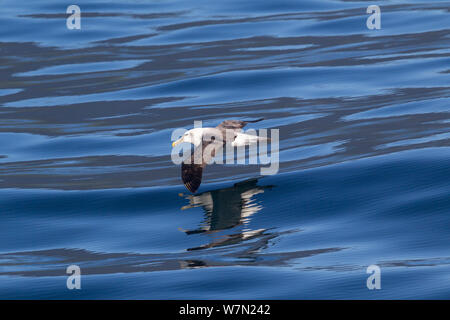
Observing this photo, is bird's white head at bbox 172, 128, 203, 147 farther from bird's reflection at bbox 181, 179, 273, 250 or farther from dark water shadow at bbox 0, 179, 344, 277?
dark water shadow at bbox 0, 179, 344, 277

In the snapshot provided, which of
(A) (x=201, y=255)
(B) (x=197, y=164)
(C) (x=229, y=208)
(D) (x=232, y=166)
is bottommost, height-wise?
(A) (x=201, y=255)

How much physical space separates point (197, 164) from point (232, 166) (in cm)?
237

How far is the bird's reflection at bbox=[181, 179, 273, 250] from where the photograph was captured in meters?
9.30

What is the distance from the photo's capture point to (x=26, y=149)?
1476cm

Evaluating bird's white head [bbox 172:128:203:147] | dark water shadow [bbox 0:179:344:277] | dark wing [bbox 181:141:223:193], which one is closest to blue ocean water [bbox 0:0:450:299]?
dark water shadow [bbox 0:179:344:277]

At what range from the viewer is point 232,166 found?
12.2 m

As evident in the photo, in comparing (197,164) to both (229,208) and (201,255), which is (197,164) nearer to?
(229,208)

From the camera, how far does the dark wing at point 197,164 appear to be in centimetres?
966

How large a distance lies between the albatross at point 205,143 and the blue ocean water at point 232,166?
0.57 meters

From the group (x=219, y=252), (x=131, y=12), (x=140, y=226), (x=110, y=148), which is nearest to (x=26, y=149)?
(x=110, y=148)

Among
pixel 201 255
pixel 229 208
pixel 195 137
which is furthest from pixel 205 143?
pixel 201 255

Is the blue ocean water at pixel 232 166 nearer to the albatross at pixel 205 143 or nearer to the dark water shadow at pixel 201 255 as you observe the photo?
the dark water shadow at pixel 201 255

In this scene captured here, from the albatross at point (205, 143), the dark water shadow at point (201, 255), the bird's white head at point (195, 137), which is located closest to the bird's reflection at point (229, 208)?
the dark water shadow at point (201, 255)

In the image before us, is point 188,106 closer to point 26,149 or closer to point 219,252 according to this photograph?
point 26,149
